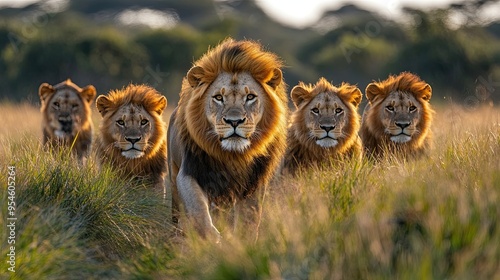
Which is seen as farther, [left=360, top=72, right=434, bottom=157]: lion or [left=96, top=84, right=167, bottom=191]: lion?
[left=360, top=72, right=434, bottom=157]: lion

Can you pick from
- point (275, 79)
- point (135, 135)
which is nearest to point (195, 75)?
point (275, 79)

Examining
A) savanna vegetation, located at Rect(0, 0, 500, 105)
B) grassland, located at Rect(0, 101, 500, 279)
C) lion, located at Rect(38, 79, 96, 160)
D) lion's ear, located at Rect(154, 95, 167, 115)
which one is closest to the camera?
grassland, located at Rect(0, 101, 500, 279)

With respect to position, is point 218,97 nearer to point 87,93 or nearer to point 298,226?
point 298,226

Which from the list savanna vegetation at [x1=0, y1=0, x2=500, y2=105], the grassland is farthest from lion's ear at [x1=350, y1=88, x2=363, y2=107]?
savanna vegetation at [x1=0, y1=0, x2=500, y2=105]

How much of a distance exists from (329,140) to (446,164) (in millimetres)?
1739

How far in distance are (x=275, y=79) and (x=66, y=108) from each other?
414cm

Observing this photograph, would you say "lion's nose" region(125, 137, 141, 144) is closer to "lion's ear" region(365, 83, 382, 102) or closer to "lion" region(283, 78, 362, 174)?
"lion" region(283, 78, 362, 174)

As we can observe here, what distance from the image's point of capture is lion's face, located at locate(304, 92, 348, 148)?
8.13 metres

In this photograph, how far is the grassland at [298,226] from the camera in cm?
459

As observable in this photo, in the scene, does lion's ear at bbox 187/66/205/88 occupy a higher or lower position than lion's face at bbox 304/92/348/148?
higher

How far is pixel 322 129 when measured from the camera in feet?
26.7

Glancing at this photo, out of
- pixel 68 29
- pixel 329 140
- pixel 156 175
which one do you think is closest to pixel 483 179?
pixel 329 140

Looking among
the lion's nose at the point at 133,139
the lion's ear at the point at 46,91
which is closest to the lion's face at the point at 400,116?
the lion's nose at the point at 133,139

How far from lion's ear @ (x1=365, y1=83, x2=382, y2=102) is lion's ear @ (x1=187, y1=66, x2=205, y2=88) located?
2.84 m
